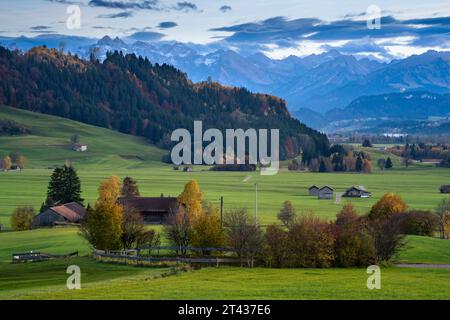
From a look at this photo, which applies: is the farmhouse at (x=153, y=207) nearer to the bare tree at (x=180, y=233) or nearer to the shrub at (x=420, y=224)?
the shrub at (x=420, y=224)

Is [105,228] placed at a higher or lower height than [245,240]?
higher

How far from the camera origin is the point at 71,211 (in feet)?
299

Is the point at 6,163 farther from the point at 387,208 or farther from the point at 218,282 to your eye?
the point at 218,282

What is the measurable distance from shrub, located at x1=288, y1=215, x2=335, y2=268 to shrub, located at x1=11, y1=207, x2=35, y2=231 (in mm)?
42341

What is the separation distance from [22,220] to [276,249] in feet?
137

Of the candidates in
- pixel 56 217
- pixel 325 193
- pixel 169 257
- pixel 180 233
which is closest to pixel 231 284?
pixel 169 257

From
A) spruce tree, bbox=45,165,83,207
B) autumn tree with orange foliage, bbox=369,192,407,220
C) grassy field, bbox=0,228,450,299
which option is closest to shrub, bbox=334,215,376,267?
grassy field, bbox=0,228,450,299

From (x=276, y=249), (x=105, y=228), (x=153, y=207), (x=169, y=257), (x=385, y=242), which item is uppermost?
(x=153, y=207)

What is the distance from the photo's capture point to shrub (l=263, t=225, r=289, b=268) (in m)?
50.0

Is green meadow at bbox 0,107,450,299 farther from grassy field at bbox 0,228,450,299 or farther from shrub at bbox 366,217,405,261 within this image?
shrub at bbox 366,217,405,261
